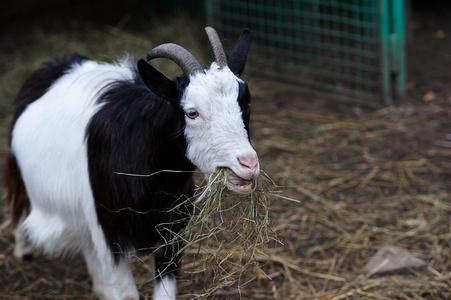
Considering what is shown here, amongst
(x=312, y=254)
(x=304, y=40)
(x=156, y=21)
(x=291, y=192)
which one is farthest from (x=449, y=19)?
(x=312, y=254)

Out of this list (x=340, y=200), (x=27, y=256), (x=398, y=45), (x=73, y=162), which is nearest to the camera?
(x=73, y=162)

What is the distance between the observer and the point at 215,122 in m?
2.63

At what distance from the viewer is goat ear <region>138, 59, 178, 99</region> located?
2.65 metres

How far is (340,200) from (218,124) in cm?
215

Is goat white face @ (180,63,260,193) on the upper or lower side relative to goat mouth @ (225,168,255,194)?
upper

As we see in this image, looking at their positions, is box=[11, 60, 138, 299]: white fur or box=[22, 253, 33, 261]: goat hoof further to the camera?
box=[22, 253, 33, 261]: goat hoof

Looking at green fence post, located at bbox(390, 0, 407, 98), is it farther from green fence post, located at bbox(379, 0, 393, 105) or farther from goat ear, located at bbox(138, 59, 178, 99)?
goat ear, located at bbox(138, 59, 178, 99)

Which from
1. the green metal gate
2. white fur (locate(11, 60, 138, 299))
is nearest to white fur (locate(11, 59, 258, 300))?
white fur (locate(11, 60, 138, 299))

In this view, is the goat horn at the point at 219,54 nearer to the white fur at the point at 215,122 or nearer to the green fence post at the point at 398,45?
the white fur at the point at 215,122

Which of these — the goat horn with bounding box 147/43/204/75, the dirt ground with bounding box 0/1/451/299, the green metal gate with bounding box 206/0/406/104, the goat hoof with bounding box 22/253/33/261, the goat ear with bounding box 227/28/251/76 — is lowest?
the dirt ground with bounding box 0/1/451/299

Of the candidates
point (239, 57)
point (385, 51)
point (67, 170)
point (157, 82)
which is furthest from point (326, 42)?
point (157, 82)

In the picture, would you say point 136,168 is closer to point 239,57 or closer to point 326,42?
point 239,57

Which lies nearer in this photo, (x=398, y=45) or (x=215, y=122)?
(x=215, y=122)

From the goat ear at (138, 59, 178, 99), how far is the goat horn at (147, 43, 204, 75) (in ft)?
0.29
